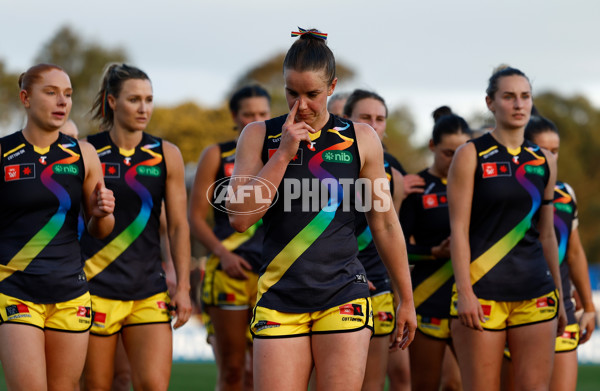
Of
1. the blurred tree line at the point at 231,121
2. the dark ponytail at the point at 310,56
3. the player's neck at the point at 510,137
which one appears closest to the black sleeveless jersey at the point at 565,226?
the player's neck at the point at 510,137

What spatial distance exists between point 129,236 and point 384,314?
199 centimetres

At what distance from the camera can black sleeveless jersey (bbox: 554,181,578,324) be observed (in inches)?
284

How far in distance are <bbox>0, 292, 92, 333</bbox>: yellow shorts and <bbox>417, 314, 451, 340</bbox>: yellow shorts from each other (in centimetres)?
286

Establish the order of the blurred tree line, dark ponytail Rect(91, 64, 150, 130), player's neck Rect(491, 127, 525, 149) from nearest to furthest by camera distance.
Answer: player's neck Rect(491, 127, 525, 149)
dark ponytail Rect(91, 64, 150, 130)
the blurred tree line

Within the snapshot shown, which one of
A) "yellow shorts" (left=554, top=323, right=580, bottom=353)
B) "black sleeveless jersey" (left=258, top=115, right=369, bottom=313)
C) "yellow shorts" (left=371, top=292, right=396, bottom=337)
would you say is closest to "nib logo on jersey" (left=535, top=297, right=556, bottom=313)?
"yellow shorts" (left=554, top=323, right=580, bottom=353)

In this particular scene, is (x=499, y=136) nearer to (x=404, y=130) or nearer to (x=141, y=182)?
(x=141, y=182)

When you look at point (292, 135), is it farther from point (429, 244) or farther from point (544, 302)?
point (429, 244)

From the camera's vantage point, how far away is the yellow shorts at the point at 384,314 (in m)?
6.48

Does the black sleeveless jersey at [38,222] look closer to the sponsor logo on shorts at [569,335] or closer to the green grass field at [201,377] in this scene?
the sponsor logo on shorts at [569,335]

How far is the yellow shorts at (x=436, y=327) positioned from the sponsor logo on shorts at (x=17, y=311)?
10.8 ft

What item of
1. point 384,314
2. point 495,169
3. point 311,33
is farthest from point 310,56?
point 384,314

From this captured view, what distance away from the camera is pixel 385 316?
6.57 meters

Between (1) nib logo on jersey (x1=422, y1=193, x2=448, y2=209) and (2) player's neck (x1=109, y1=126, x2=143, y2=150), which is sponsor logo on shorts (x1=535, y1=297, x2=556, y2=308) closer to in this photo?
(1) nib logo on jersey (x1=422, y1=193, x2=448, y2=209)

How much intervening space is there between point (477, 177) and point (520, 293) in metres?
0.85
